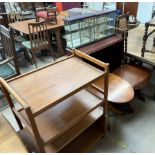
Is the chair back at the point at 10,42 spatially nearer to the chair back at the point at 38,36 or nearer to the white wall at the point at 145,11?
the chair back at the point at 38,36

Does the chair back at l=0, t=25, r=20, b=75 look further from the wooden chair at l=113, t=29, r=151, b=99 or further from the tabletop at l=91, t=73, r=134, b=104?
the wooden chair at l=113, t=29, r=151, b=99

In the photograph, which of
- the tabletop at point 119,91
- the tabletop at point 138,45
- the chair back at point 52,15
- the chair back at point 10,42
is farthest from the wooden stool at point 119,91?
the chair back at point 52,15

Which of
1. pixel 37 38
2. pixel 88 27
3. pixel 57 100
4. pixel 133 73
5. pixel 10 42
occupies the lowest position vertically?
pixel 133 73

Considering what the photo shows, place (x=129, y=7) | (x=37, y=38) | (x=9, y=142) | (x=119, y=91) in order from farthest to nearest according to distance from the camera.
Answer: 1. (x=129, y=7)
2. (x=37, y=38)
3. (x=119, y=91)
4. (x=9, y=142)

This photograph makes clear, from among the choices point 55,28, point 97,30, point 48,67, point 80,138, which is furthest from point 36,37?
point 80,138

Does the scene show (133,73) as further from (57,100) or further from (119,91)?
(57,100)

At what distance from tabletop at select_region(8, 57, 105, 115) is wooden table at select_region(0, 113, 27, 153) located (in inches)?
13.0

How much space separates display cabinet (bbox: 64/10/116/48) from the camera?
1.81 metres

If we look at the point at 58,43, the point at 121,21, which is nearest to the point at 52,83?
the point at 121,21

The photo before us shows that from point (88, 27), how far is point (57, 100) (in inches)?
47.6

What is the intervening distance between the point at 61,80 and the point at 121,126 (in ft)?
3.46

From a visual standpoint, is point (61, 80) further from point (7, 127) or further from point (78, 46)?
point (78, 46)

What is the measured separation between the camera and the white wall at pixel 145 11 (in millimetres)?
4008

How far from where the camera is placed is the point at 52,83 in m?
1.17
